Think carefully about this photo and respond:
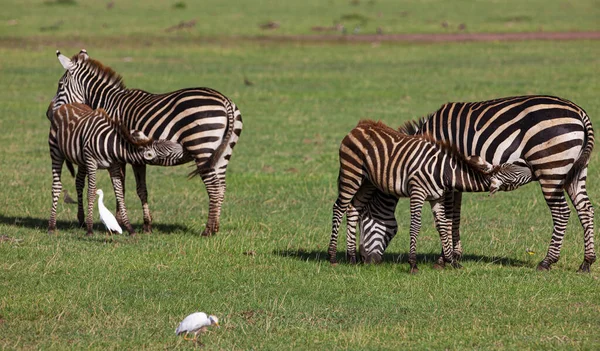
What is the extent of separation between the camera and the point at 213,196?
462 inches

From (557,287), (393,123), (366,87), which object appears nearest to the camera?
(557,287)

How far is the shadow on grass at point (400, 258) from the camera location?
1031cm

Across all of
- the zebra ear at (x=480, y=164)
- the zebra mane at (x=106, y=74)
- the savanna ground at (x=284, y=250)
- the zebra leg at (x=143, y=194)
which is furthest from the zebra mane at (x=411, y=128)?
the zebra mane at (x=106, y=74)

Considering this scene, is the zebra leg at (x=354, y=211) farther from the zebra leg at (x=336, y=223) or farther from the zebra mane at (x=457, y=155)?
the zebra mane at (x=457, y=155)

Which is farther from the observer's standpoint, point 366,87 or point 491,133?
point 366,87

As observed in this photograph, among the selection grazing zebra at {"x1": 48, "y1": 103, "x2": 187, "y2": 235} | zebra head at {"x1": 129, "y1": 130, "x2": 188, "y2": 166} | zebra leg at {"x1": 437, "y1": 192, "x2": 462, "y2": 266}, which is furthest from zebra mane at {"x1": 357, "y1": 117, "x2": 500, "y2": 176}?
grazing zebra at {"x1": 48, "y1": 103, "x2": 187, "y2": 235}

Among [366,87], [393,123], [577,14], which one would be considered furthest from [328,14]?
[393,123]

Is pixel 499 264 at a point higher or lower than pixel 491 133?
lower

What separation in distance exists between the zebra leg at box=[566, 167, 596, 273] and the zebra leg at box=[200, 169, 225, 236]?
4398mm

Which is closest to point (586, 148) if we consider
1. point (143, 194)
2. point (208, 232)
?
point (208, 232)

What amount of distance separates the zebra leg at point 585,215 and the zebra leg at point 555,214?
0.16 metres

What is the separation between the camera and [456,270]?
9797 millimetres

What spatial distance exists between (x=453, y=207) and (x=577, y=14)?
41.5 metres

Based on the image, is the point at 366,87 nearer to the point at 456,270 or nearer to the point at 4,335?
the point at 456,270
